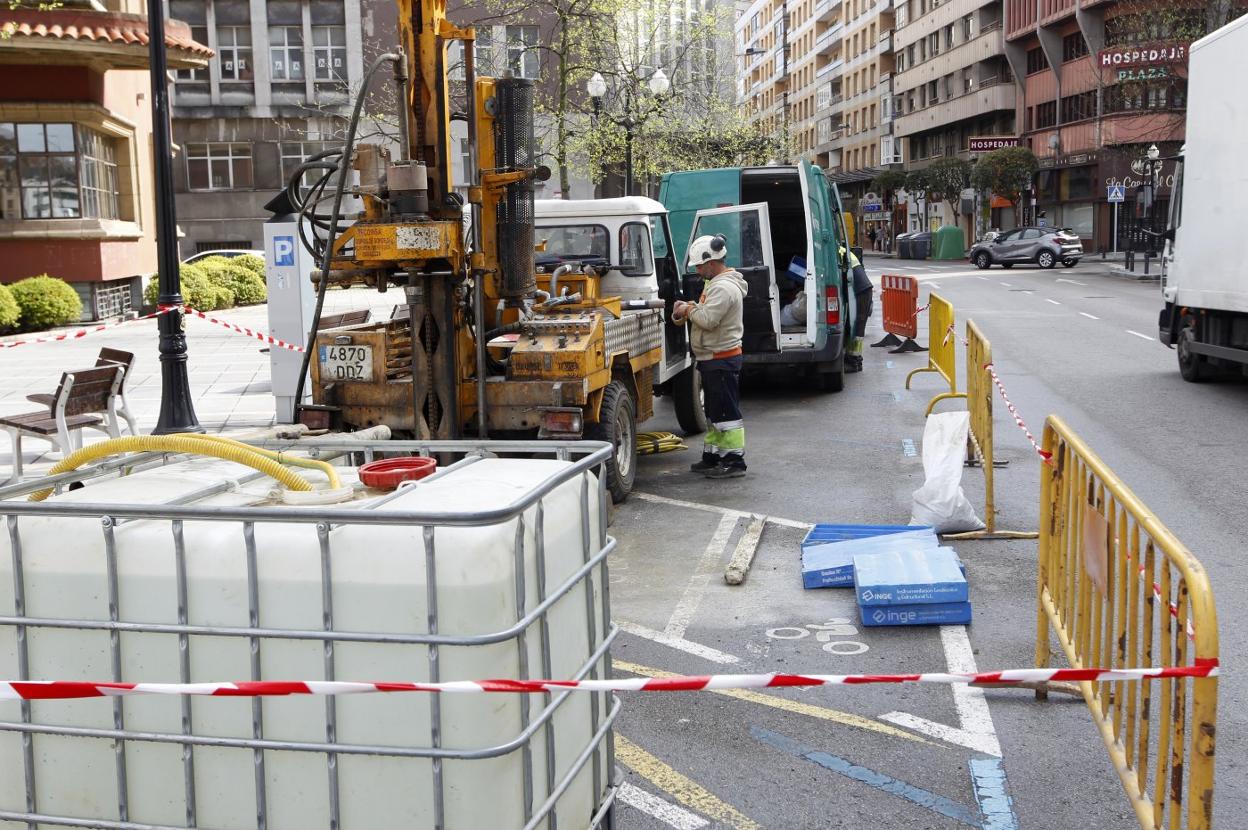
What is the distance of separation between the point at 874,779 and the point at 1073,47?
63.6 m

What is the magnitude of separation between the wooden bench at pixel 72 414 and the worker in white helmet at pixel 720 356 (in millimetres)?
4750

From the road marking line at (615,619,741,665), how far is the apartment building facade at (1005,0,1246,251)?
39495 mm

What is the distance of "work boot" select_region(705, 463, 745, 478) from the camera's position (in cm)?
1049

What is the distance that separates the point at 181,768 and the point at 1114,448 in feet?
31.9

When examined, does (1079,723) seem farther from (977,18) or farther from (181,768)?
(977,18)

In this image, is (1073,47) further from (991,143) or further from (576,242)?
(576,242)

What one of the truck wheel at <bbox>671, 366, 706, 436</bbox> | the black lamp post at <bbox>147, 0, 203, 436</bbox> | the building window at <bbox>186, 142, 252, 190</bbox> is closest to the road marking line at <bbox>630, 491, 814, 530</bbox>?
the truck wheel at <bbox>671, 366, 706, 436</bbox>

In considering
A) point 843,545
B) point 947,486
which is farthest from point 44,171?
point 843,545

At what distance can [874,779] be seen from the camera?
179 inches

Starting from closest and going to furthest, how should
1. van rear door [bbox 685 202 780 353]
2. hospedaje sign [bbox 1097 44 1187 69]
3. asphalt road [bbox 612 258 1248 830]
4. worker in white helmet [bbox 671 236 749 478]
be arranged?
asphalt road [bbox 612 258 1248 830] < worker in white helmet [bbox 671 236 749 478] < van rear door [bbox 685 202 780 353] < hospedaje sign [bbox 1097 44 1187 69]

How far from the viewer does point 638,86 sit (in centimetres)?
3347

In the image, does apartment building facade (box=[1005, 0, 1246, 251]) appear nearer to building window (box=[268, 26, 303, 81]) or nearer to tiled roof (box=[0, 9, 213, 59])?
building window (box=[268, 26, 303, 81])

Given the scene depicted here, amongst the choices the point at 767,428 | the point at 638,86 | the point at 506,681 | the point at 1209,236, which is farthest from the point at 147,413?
the point at 638,86

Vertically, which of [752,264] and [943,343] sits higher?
[752,264]
